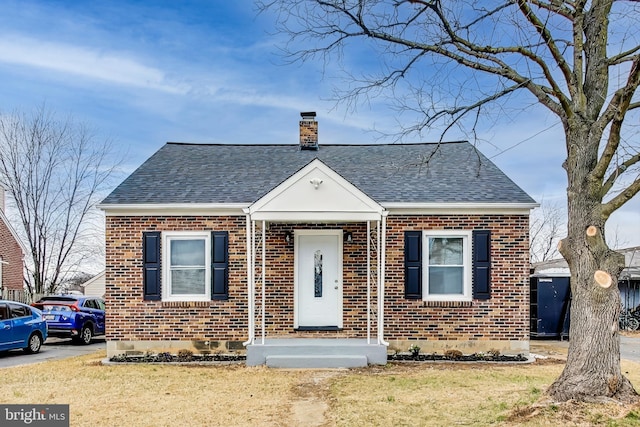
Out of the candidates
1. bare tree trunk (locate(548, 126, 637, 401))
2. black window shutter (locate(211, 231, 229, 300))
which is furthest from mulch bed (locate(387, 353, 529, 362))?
bare tree trunk (locate(548, 126, 637, 401))

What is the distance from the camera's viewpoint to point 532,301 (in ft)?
55.0

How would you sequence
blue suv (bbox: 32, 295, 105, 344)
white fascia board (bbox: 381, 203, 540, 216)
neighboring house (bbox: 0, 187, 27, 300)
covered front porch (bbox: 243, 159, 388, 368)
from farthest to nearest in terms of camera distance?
1. neighboring house (bbox: 0, 187, 27, 300)
2. blue suv (bbox: 32, 295, 105, 344)
3. covered front porch (bbox: 243, 159, 388, 368)
4. white fascia board (bbox: 381, 203, 540, 216)

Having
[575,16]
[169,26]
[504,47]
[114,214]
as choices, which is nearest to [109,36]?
[169,26]

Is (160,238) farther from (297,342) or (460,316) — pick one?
(460,316)

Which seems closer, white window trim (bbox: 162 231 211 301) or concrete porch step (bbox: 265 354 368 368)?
concrete porch step (bbox: 265 354 368 368)

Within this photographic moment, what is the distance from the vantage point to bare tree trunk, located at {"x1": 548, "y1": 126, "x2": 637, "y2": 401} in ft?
22.3

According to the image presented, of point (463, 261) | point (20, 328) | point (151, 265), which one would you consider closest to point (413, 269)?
point (463, 261)

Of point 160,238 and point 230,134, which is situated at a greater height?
point 230,134

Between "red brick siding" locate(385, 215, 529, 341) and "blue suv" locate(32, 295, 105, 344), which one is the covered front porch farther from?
"blue suv" locate(32, 295, 105, 344)

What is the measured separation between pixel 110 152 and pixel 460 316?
2150 centimetres

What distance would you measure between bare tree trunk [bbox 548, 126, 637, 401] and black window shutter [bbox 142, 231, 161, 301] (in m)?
7.99

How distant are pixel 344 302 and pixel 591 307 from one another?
19.7 feet

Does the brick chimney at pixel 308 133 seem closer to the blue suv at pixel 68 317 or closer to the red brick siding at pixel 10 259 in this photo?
the blue suv at pixel 68 317

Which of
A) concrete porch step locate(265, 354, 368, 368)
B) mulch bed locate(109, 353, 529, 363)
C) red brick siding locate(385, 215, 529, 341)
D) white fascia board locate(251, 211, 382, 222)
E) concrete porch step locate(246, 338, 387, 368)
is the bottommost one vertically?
mulch bed locate(109, 353, 529, 363)
